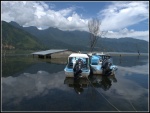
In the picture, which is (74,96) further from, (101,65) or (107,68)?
(101,65)

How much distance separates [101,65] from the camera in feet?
98.9

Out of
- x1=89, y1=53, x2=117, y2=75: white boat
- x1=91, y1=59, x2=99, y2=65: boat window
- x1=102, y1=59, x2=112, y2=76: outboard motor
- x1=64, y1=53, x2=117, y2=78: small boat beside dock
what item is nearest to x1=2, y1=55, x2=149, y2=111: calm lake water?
x1=64, y1=53, x2=117, y2=78: small boat beside dock

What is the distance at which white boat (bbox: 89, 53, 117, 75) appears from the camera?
28.0m

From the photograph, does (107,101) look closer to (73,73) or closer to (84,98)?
(84,98)

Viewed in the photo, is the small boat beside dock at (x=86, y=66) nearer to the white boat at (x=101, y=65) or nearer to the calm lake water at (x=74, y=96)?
the white boat at (x=101, y=65)

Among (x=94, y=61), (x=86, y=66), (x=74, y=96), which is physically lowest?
(x=74, y=96)

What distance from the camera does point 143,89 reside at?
21766 mm

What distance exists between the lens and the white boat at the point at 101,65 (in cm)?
2805

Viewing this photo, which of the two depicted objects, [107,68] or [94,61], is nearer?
[107,68]

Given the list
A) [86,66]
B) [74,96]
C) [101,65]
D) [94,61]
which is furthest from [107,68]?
[74,96]

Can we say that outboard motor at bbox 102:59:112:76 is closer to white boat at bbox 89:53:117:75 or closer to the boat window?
white boat at bbox 89:53:117:75

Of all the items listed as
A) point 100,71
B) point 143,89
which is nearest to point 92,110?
point 143,89

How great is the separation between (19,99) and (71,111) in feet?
18.8


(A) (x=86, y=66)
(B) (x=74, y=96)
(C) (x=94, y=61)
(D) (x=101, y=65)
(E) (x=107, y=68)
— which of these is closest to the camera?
(B) (x=74, y=96)
